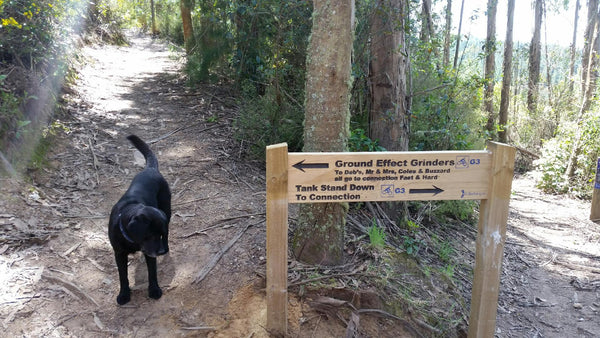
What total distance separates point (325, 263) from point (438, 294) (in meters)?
1.35

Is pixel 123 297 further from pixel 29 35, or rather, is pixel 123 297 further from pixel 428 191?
pixel 29 35

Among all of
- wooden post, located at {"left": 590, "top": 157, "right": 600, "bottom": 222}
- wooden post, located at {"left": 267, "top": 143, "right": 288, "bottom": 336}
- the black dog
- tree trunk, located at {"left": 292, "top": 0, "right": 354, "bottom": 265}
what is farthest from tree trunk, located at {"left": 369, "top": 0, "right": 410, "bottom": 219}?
wooden post, located at {"left": 590, "top": 157, "right": 600, "bottom": 222}

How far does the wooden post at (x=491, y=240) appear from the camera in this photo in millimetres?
2934

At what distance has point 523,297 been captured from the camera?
17.2 ft

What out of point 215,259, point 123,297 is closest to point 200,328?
point 123,297

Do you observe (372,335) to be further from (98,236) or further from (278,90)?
(278,90)

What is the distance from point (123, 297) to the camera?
348cm

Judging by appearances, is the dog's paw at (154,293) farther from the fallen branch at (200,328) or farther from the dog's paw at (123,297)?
the fallen branch at (200,328)

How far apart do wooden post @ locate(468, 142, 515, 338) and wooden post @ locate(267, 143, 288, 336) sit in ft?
5.01

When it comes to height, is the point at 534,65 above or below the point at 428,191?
above

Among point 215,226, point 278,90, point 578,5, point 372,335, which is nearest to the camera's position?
point 372,335

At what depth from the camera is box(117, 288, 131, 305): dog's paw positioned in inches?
136

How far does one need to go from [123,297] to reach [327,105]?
2.47 m

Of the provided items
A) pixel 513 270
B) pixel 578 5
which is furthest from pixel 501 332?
pixel 578 5
